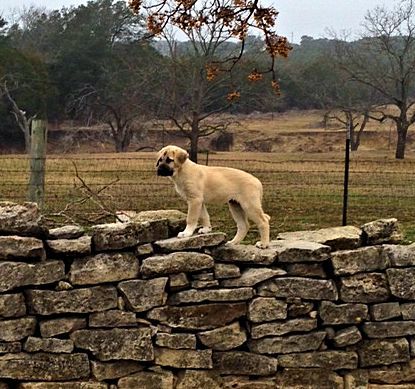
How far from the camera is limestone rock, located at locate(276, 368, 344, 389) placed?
6.47m

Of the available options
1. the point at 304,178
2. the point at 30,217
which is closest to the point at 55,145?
the point at 304,178

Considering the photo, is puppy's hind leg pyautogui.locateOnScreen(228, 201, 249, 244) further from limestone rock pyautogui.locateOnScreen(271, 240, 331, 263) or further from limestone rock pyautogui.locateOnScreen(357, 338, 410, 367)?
limestone rock pyautogui.locateOnScreen(357, 338, 410, 367)

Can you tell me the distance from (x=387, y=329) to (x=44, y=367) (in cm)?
282

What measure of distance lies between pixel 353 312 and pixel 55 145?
40.8 m

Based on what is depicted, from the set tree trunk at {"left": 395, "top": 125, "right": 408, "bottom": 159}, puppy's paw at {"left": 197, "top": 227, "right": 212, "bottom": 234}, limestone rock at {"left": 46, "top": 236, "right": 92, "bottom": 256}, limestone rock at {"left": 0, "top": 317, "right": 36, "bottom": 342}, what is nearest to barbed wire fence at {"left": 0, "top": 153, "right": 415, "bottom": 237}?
puppy's paw at {"left": 197, "top": 227, "right": 212, "bottom": 234}

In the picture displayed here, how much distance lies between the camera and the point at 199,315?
20.7 feet

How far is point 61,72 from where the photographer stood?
51.7 m

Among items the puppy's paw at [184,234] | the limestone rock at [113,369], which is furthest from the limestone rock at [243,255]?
the limestone rock at [113,369]

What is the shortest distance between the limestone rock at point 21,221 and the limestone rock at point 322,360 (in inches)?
87.5

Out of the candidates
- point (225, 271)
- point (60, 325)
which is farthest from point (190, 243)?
point (60, 325)

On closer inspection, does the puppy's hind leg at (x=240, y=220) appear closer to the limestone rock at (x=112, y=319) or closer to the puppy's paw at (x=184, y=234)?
the puppy's paw at (x=184, y=234)

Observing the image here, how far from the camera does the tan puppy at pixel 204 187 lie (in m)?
6.41

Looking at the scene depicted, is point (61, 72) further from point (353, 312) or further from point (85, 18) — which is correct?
point (353, 312)

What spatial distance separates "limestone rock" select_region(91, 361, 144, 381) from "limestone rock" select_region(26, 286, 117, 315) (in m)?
0.45
